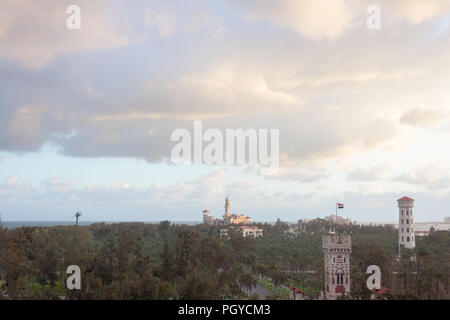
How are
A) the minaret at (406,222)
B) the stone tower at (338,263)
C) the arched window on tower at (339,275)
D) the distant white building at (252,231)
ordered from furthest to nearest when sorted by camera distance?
1. the distant white building at (252,231)
2. the minaret at (406,222)
3. the arched window on tower at (339,275)
4. the stone tower at (338,263)

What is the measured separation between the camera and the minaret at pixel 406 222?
94.5 meters

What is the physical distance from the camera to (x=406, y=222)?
95.2 m

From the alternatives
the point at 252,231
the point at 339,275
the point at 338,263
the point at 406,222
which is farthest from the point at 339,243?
the point at 252,231

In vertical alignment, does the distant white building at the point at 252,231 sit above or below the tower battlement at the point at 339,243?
below

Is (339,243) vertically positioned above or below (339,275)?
above

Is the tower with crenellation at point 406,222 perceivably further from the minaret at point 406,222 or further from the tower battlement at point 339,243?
the tower battlement at point 339,243

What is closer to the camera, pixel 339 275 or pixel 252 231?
pixel 339 275

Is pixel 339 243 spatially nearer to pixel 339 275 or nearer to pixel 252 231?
pixel 339 275

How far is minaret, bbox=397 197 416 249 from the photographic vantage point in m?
94.5

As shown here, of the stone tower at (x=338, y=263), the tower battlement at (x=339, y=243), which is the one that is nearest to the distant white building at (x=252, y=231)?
the stone tower at (x=338, y=263)

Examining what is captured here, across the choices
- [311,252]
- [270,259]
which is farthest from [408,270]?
[270,259]

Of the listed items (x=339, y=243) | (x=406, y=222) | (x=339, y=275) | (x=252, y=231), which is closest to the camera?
(x=339, y=275)

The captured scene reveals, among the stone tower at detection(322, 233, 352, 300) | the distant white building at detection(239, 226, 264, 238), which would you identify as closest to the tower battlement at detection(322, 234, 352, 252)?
the stone tower at detection(322, 233, 352, 300)
